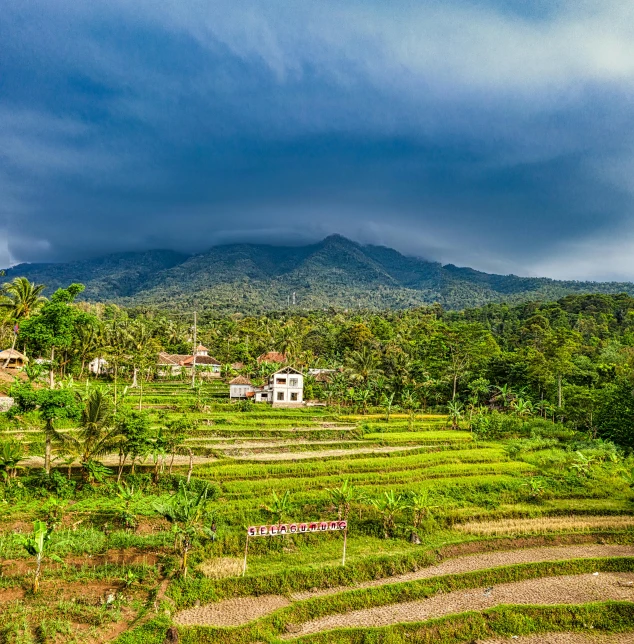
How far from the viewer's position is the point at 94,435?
24.9m

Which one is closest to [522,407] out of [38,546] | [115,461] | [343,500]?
[343,500]

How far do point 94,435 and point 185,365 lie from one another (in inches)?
2108

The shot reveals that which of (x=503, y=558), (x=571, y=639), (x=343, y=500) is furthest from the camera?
(x=343, y=500)

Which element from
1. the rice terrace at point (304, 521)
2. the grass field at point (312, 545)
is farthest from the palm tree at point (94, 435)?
the grass field at point (312, 545)

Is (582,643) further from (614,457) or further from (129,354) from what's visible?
(129,354)

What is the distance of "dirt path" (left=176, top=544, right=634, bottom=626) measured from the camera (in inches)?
590

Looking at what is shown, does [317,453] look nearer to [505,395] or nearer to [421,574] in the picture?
[421,574]

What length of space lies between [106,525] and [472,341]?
58.5 metres

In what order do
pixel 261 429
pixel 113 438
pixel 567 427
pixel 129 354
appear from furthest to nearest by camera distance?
pixel 129 354
pixel 567 427
pixel 261 429
pixel 113 438

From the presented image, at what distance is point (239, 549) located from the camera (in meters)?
19.2

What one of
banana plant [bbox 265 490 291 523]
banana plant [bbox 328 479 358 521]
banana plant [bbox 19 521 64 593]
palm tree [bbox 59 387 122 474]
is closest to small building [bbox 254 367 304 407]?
palm tree [bbox 59 387 122 474]

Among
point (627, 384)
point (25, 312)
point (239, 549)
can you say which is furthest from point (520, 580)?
point (25, 312)

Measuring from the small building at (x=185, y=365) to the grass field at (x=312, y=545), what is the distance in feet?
124

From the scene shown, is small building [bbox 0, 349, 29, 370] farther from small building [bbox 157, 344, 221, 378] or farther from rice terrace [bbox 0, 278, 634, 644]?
small building [bbox 157, 344, 221, 378]
